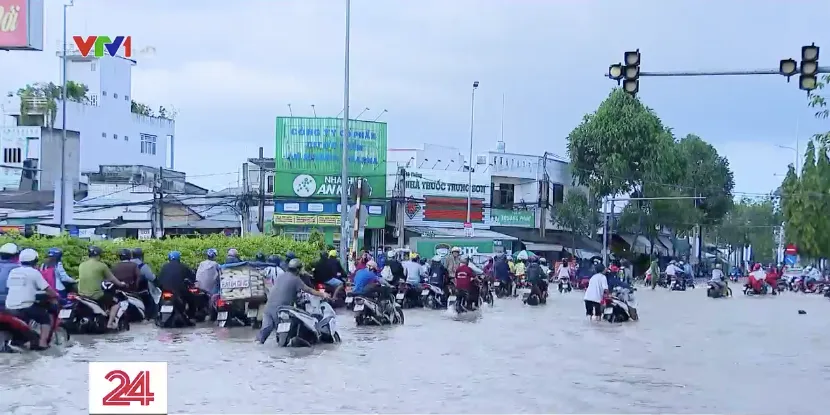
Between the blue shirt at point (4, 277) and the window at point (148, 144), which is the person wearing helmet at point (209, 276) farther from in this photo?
the window at point (148, 144)

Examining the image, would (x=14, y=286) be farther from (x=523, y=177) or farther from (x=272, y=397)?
(x=523, y=177)

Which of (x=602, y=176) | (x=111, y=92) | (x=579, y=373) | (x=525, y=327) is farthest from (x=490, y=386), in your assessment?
(x=111, y=92)

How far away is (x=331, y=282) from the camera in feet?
76.0

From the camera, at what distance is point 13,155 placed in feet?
189

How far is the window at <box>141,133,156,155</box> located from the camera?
6681 cm

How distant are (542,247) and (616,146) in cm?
718

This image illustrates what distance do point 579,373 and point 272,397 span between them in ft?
15.0

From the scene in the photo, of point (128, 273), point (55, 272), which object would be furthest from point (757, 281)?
point (55, 272)

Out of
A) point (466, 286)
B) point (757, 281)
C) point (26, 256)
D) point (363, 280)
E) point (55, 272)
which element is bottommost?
point (757, 281)

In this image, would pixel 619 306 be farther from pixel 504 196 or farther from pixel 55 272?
pixel 504 196

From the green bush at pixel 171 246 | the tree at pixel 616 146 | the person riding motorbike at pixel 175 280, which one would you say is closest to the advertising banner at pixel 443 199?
the tree at pixel 616 146

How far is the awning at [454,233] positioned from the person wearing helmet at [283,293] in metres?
38.6

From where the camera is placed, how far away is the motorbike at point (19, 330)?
14375mm

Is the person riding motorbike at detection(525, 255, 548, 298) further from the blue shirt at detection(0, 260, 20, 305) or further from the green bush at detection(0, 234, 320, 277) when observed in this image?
the blue shirt at detection(0, 260, 20, 305)
